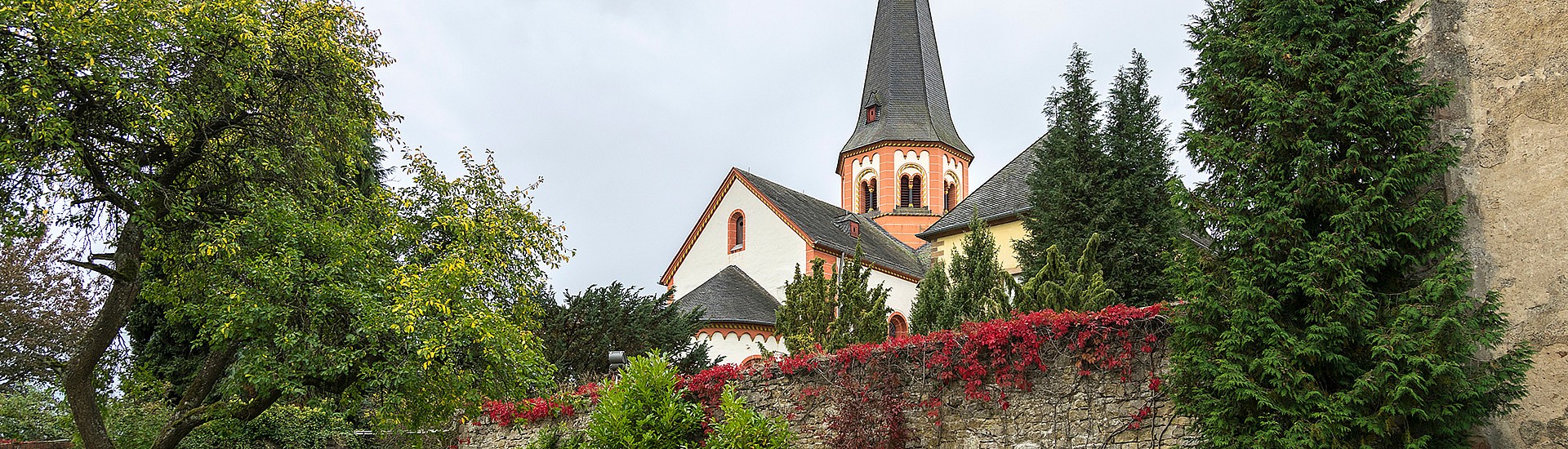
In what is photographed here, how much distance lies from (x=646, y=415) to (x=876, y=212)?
2612cm

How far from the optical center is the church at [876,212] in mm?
20797

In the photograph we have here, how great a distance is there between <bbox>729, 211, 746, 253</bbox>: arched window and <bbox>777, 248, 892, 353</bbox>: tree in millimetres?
11213

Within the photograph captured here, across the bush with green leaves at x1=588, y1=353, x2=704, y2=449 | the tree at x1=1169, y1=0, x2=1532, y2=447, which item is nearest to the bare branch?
the bush with green leaves at x1=588, y1=353, x2=704, y2=449

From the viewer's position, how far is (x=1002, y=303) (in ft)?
33.9

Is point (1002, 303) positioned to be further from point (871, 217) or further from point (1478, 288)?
point (871, 217)

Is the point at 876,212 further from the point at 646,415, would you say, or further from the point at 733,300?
the point at 646,415

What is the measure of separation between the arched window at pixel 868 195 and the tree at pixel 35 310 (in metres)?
24.0

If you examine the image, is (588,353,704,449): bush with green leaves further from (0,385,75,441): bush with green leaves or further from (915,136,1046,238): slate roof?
(915,136,1046,238): slate roof

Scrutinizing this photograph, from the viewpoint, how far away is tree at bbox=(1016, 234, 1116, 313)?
30.9 ft

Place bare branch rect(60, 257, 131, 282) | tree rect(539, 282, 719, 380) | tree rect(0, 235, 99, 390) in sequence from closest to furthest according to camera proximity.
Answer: bare branch rect(60, 257, 131, 282) < tree rect(539, 282, 719, 380) < tree rect(0, 235, 99, 390)

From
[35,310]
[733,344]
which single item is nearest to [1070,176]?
[733,344]

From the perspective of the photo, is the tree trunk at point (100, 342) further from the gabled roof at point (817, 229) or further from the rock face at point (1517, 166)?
the gabled roof at point (817, 229)

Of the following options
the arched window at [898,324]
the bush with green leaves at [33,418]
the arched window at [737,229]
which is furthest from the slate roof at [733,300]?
the bush with green leaves at [33,418]

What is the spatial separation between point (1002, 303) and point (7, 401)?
40.4 ft
